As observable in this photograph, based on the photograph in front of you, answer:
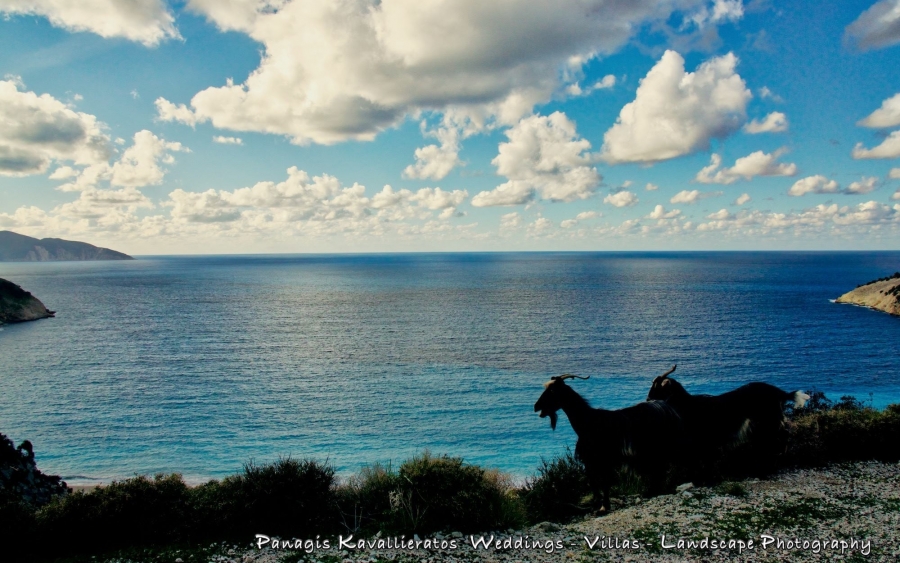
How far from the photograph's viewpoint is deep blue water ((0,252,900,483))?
3438 centimetres

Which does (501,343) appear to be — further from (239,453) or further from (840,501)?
(840,501)

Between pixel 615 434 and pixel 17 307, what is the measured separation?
119 meters

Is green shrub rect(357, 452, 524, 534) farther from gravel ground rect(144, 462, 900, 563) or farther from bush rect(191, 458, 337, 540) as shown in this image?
bush rect(191, 458, 337, 540)

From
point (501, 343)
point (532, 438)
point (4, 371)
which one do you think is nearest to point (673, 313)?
point (501, 343)

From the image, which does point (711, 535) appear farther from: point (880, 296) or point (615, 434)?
point (880, 296)

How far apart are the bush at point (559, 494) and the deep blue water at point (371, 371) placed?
51.3 feet

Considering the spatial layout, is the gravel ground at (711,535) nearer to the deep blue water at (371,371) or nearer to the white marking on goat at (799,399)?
the white marking on goat at (799,399)

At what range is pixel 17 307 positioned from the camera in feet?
310

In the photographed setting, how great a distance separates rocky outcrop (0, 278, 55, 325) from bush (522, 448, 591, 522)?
111 metres

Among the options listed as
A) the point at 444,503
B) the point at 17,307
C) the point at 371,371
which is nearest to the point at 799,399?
the point at 444,503

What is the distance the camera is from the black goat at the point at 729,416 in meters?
12.6

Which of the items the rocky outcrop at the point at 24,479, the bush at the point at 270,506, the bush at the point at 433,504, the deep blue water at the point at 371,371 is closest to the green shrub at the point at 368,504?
the bush at the point at 433,504

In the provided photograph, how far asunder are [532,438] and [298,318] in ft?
229

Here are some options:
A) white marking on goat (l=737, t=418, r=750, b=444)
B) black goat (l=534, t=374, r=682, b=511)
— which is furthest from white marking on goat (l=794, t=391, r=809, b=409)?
A: black goat (l=534, t=374, r=682, b=511)
